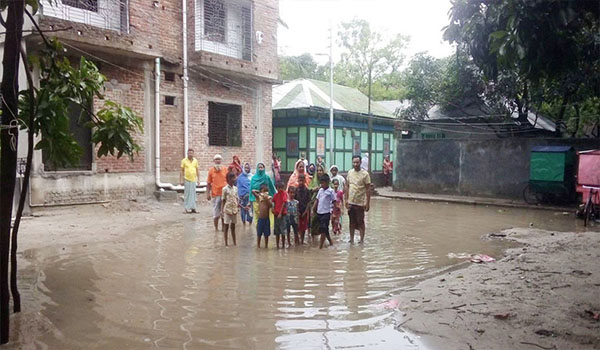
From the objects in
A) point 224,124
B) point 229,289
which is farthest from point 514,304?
point 224,124

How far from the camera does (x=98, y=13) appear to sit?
45.6 feet

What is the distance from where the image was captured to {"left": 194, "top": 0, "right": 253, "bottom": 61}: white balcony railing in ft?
54.4

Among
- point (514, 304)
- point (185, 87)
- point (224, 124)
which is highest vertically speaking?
point (185, 87)

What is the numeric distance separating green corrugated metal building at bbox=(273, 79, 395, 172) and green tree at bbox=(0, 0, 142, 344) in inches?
678

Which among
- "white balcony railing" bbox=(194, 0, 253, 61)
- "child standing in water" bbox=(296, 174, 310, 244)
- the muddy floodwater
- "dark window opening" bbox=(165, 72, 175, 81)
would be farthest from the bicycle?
"dark window opening" bbox=(165, 72, 175, 81)

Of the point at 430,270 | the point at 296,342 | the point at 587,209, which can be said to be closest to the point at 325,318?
the point at 296,342

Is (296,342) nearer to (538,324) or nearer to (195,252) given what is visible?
(538,324)

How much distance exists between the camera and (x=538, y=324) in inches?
180

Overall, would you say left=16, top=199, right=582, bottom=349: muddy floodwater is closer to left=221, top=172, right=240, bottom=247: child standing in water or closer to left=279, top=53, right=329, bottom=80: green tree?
left=221, top=172, right=240, bottom=247: child standing in water

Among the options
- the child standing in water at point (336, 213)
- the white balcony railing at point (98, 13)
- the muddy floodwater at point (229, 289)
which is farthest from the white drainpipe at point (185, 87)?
the child standing in water at point (336, 213)

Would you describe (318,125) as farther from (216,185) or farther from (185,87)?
(216,185)

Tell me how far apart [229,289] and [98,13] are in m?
11.1

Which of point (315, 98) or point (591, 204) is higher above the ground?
point (315, 98)

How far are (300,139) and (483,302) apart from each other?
60.3ft
